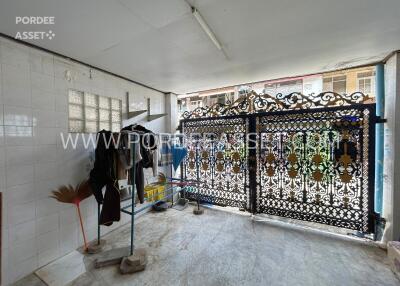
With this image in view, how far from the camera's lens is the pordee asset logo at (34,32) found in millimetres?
1495

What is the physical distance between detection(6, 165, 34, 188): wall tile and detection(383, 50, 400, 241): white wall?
4.31m

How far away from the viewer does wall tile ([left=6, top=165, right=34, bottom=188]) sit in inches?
70.2

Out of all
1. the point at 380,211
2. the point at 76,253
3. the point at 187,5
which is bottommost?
the point at 76,253

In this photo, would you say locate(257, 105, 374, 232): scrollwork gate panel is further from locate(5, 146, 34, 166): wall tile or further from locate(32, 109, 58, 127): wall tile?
locate(5, 146, 34, 166): wall tile

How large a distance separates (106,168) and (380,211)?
3.77m

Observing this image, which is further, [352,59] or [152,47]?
[352,59]

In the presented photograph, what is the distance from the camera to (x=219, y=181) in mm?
3611

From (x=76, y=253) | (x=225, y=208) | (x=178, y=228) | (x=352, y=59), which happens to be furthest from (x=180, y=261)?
(x=352, y=59)

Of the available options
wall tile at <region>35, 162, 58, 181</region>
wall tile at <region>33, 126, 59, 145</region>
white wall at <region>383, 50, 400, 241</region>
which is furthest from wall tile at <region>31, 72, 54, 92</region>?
white wall at <region>383, 50, 400, 241</region>

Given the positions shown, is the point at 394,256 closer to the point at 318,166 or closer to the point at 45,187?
the point at 318,166

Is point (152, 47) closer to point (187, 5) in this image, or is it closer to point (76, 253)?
point (187, 5)

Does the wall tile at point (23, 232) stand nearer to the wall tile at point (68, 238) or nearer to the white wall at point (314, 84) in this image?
the wall tile at point (68, 238)

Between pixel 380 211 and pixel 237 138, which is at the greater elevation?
pixel 237 138

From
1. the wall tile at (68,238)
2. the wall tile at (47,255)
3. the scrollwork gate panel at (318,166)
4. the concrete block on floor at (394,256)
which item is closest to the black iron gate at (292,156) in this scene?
the scrollwork gate panel at (318,166)
